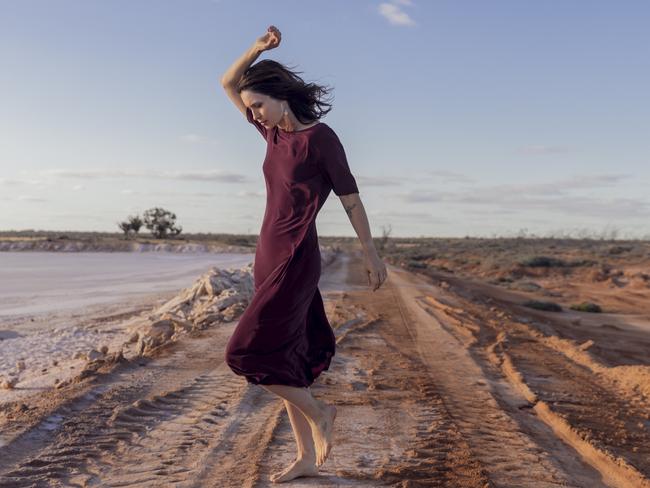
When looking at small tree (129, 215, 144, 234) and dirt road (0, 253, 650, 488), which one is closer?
dirt road (0, 253, 650, 488)

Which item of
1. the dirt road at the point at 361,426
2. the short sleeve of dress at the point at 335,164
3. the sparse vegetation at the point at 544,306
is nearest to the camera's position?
the short sleeve of dress at the point at 335,164

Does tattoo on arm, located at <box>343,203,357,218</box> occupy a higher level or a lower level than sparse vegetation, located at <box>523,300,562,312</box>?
higher

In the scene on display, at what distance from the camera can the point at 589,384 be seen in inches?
274

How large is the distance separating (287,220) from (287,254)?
16 centimetres

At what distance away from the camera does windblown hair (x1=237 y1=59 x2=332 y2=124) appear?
11.0ft

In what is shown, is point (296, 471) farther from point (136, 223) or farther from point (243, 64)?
point (136, 223)

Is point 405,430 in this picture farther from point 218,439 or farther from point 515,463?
point 218,439

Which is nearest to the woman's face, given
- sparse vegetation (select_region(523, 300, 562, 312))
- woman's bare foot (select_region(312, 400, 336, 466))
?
woman's bare foot (select_region(312, 400, 336, 466))

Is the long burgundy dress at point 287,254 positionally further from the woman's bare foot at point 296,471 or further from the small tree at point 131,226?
the small tree at point 131,226

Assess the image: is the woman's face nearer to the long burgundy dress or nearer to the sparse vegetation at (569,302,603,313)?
the long burgundy dress

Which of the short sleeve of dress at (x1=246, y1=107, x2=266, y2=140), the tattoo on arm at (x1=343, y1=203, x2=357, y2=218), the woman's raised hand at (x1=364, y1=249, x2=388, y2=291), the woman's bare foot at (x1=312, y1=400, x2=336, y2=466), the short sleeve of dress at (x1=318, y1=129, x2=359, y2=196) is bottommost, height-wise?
the woman's bare foot at (x1=312, y1=400, x2=336, y2=466)

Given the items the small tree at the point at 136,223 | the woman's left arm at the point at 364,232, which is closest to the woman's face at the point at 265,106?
the woman's left arm at the point at 364,232

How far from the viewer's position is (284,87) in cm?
333

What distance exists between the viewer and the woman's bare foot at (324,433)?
3551 millimetres
